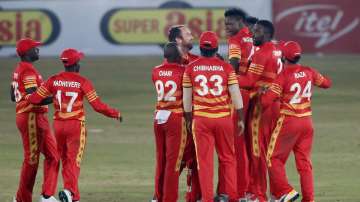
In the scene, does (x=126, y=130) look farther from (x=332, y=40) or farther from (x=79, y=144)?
(x=332, y=40)

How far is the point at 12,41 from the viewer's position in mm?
38219

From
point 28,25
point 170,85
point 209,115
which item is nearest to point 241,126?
point 209,115

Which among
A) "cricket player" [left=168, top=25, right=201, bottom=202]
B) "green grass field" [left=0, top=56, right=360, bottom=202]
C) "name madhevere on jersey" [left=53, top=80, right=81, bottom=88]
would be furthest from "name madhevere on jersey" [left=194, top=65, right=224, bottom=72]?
"green grass field" [left=0, top=56, right=360, bottom=202]

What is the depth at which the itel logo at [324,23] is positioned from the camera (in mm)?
37875

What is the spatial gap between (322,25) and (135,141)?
57.4 ft

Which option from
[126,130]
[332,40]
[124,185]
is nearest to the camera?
[124,185]

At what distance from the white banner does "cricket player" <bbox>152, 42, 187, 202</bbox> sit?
78.0 feet

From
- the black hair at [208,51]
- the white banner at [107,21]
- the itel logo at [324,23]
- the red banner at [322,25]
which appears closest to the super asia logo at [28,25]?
the white banner at [107,21]

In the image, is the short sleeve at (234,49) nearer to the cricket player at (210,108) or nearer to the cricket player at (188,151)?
the cricket player at (188,151)

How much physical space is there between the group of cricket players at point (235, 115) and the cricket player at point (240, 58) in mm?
13

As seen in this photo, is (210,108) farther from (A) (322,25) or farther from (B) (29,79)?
(A) (322,25)

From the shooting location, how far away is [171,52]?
14.2 metres

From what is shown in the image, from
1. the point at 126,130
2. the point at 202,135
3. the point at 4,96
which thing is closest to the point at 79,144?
the point at 202,135

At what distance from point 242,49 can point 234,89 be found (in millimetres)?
1291
